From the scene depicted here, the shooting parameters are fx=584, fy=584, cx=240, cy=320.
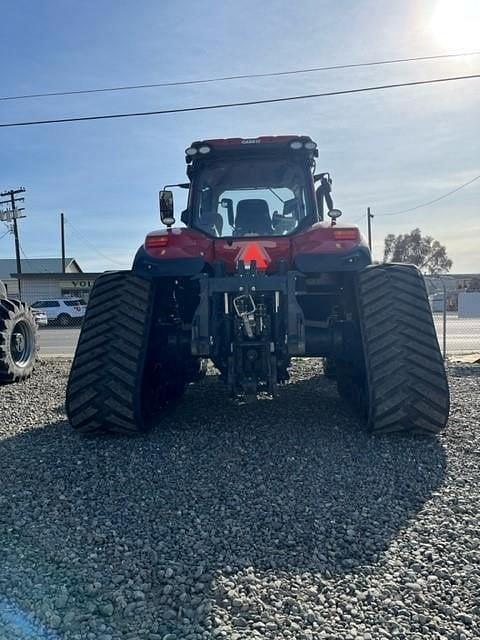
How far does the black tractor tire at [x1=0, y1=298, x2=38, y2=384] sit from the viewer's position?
8.98m

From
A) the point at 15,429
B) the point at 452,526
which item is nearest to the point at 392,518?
the point at 452,526

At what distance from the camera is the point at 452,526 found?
324 cm

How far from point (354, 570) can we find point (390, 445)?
2.04 meters

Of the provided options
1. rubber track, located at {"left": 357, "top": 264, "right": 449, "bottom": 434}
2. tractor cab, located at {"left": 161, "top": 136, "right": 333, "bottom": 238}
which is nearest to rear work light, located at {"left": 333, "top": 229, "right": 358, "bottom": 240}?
rubber track, located at {"left": 357, "top": 264, "right": 449, "bottom": 434}

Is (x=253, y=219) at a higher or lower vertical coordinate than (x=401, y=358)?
higher

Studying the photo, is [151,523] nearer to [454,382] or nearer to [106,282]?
[106,282]

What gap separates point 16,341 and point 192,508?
7368mm

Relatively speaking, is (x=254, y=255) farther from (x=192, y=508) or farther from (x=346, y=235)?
(x=192, y=508)

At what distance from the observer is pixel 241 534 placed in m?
3.19

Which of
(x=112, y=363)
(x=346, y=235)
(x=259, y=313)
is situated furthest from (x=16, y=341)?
(x=346, y=235)

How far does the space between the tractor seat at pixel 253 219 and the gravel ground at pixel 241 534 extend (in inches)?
76.3

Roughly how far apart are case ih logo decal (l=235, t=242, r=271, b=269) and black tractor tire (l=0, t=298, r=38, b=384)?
5.18 m

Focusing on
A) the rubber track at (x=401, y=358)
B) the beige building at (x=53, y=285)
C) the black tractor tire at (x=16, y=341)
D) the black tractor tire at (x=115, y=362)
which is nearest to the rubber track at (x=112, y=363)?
the black tractor tire at (x=115, y=362)

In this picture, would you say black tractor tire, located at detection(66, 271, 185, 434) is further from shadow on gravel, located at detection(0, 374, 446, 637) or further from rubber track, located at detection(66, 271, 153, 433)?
shadow on gravel, located at detection(0, 374, 446, 637)
